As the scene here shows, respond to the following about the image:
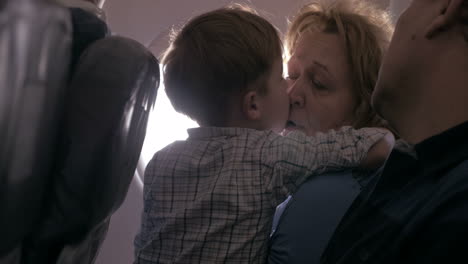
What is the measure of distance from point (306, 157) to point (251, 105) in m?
0.20

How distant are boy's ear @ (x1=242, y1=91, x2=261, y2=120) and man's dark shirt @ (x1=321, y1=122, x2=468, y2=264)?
39 centimetres

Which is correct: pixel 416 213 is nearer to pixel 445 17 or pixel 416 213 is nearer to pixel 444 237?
pixel 444 237

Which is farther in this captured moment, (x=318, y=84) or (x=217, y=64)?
(x=318, y=84)

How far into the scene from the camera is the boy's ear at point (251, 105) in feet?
3.73

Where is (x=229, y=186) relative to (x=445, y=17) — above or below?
below

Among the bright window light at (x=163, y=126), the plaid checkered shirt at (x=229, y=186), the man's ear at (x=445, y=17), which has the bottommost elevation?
the bright window light at (x=163, y=126)

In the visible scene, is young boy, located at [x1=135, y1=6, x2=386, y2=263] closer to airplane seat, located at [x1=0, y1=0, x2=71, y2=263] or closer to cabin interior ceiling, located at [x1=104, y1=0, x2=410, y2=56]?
airplane seat, located at [x1=0, y1=0, x2=71, y2=263]

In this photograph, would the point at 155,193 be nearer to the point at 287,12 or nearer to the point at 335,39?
the point at 335,39

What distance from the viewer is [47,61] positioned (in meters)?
0.52

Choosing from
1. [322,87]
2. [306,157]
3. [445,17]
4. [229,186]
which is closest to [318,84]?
[322,87]

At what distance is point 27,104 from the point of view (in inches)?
19.9

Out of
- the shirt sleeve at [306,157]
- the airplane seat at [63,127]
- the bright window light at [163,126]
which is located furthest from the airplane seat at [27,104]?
the bright window light at [163,126]

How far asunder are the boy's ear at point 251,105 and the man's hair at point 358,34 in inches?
9.8

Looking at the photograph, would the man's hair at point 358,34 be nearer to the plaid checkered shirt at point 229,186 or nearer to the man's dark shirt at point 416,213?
the plaid checkered shirt at point 229,186
